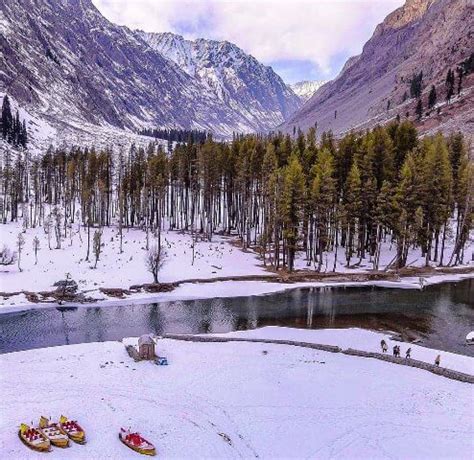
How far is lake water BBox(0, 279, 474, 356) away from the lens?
139 feet

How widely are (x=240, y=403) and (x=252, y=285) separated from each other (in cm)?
2948

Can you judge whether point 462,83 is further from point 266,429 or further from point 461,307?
point 266,429

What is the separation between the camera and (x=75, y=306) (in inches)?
1997

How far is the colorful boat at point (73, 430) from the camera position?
24.8 meters

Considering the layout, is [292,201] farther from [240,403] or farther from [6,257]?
[240,403]

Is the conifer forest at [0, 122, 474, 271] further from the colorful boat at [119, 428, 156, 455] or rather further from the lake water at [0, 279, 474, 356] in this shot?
the colorful boat at [119, 428, 156, 455]

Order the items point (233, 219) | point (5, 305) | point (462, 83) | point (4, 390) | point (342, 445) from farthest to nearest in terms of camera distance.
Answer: point (462, 83), point (233, 219), point (5, 305), point (4, 390), point (342, 445)

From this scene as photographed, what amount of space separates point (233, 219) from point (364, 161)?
26512mm

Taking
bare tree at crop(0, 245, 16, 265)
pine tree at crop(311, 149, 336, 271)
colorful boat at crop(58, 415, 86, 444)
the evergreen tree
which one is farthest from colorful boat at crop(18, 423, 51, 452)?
the evergreen tree

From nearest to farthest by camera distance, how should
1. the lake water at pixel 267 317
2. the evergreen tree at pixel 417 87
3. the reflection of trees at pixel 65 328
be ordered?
1. the reflection of trees at pixel 65 328
2. the lake water at pixel 267 317
3. the evergreen tree at pixel 417 87

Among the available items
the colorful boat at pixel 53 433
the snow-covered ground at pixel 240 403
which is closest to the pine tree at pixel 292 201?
the snow-covered ground at pixel 240 403

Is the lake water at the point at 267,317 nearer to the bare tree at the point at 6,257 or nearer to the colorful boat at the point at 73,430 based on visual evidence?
the bare tree at the point at 6,257

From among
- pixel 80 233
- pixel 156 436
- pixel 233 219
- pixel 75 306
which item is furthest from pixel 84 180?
pixel 156 436

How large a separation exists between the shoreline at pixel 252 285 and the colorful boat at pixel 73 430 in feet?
81.3
